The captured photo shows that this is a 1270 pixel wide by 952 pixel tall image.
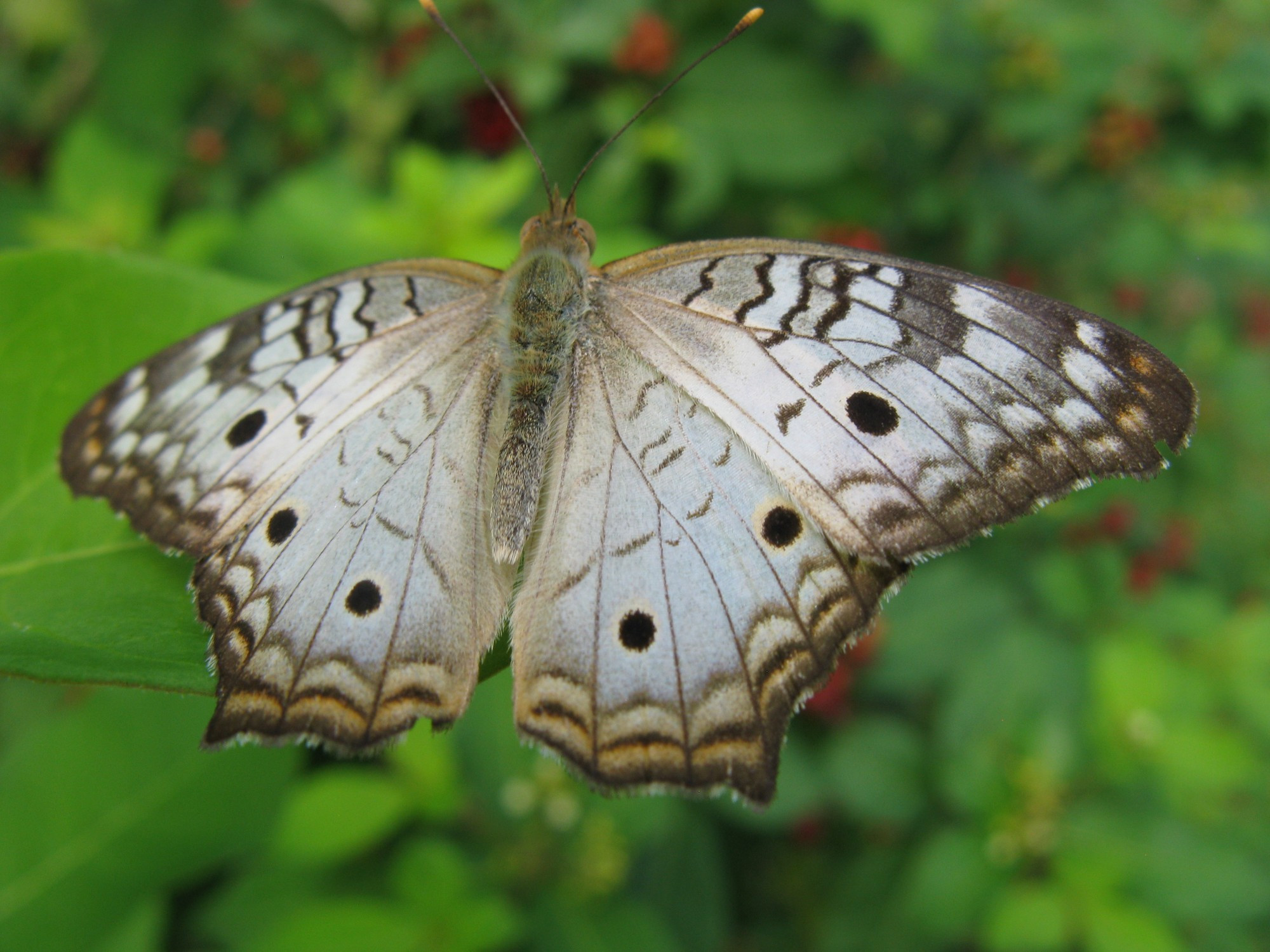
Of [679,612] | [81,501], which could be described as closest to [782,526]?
[679,612]

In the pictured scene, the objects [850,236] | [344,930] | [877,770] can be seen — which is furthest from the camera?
[850,236]

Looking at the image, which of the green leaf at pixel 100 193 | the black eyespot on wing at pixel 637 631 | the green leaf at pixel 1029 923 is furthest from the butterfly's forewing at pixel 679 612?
the green leaf at pixel 100 193

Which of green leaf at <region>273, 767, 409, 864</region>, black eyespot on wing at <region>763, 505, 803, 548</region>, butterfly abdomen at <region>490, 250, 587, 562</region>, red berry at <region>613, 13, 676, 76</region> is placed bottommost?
green leaf at <region>273, 767, 409, 864</region>

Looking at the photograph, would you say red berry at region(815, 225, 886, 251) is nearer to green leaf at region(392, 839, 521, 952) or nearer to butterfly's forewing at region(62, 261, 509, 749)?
butterfly's forewing at region(62, 261, 509, 749)

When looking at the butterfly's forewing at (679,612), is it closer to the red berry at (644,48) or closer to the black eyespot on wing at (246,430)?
the black eyespot on wing at (246,430)

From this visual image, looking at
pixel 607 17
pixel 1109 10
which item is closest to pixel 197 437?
pixel 607 17

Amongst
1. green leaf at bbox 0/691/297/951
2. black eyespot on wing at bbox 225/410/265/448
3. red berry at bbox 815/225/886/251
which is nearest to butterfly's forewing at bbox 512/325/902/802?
black eyespot on wing at bbox 225/410/265/448

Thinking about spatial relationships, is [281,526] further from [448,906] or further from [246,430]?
[448,906]
